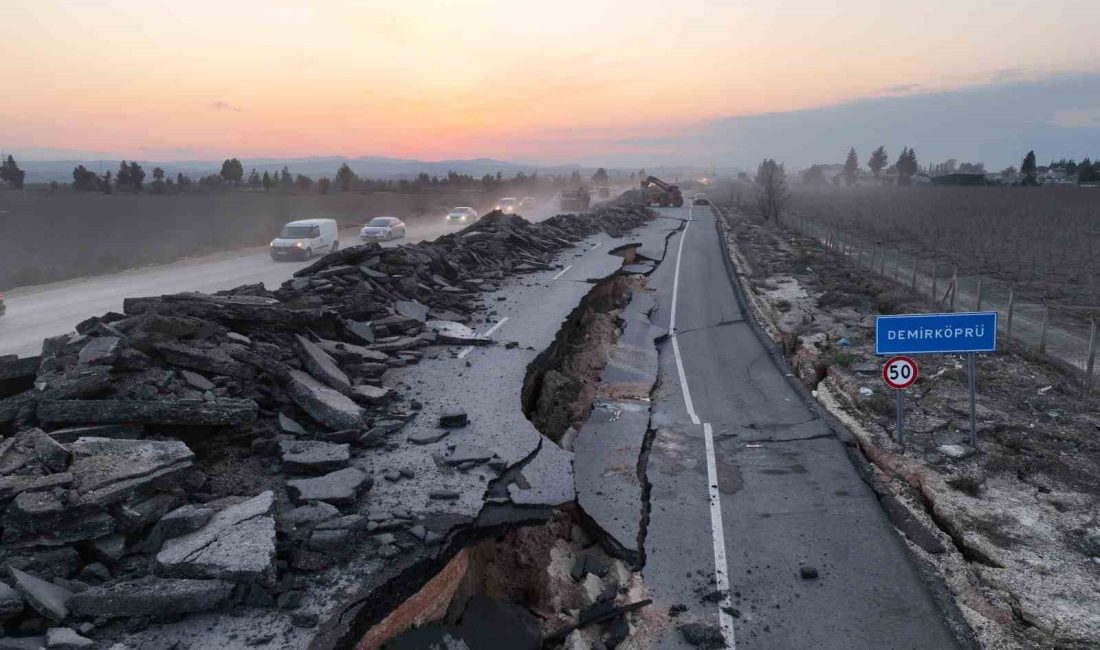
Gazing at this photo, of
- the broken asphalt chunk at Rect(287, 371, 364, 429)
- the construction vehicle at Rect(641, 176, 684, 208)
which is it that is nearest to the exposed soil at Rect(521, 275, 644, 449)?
the broken asphalt chunk at Rect(287, 371, 364, 429)

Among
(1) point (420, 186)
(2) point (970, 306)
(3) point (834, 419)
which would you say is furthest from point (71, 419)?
(1) point (420, 186)

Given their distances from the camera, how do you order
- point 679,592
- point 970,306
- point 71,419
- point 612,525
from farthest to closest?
point 970,306 < point 612,525 < point 71,419 < point 679,592

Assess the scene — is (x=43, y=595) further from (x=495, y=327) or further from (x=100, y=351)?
(x=495, y=327)

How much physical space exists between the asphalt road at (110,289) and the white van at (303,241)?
58cm

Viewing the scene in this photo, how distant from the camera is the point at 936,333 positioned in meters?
9.02

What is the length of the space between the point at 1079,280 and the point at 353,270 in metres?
27.4

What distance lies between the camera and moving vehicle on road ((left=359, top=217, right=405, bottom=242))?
35.7 meters

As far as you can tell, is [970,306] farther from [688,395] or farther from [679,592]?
[679,592]

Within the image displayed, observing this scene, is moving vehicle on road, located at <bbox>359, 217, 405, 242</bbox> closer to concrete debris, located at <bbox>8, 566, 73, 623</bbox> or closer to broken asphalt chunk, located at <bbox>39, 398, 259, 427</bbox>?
broken asphalt chunk, located at <bbox>39, 398, 259, 427</bbox>

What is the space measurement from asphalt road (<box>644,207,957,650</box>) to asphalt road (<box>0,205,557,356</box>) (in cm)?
1451

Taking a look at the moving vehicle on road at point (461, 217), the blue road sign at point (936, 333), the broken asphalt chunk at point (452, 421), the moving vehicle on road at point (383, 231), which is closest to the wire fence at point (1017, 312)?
the blue road sign at point (936, 333)

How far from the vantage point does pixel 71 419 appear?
6566 millimetres

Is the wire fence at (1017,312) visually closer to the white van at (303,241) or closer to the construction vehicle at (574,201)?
the white van at (303,241)

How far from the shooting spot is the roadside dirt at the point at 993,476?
5.87 m
